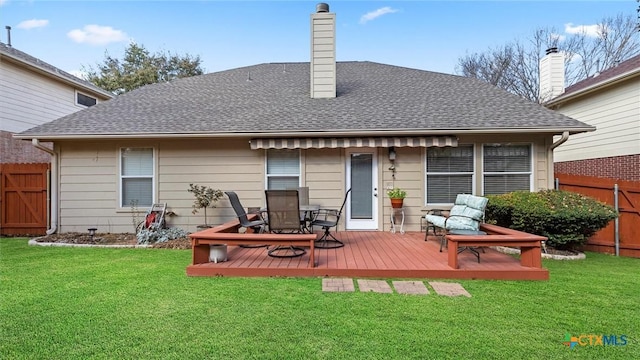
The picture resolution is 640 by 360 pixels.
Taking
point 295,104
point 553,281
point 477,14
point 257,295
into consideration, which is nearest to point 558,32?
point 477,14

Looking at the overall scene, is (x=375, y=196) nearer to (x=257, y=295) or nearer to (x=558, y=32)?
(x=257, y=295)

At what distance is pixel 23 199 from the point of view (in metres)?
8.17

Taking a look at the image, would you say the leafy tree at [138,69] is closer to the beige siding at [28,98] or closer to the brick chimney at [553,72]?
the beige siding at [28,98]

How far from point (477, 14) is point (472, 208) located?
1174 centimetres

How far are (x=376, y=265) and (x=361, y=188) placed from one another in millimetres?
3241

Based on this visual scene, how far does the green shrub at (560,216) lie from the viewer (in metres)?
5.71

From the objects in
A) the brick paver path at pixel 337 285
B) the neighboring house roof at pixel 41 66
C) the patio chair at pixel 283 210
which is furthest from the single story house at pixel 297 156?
the neighboring house roof at pixel 41 66

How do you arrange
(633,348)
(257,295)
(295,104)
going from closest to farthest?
(633,348), (257,295), (295,104)

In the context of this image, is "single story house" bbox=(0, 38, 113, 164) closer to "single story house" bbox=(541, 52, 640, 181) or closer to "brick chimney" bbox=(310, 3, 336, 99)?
"brick chimney" bbox=(310, 3, 336, 99)

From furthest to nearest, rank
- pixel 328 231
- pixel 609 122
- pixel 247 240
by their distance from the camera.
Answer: pixel 609 122, pixel 328 231, pixel 247 240

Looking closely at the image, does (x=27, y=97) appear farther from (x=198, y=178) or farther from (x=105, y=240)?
(x=198, y=178)

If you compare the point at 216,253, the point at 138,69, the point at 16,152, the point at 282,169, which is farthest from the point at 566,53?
the point at 138,69

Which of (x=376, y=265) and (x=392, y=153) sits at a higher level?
(x=392, y=153)

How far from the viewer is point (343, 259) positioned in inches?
196
